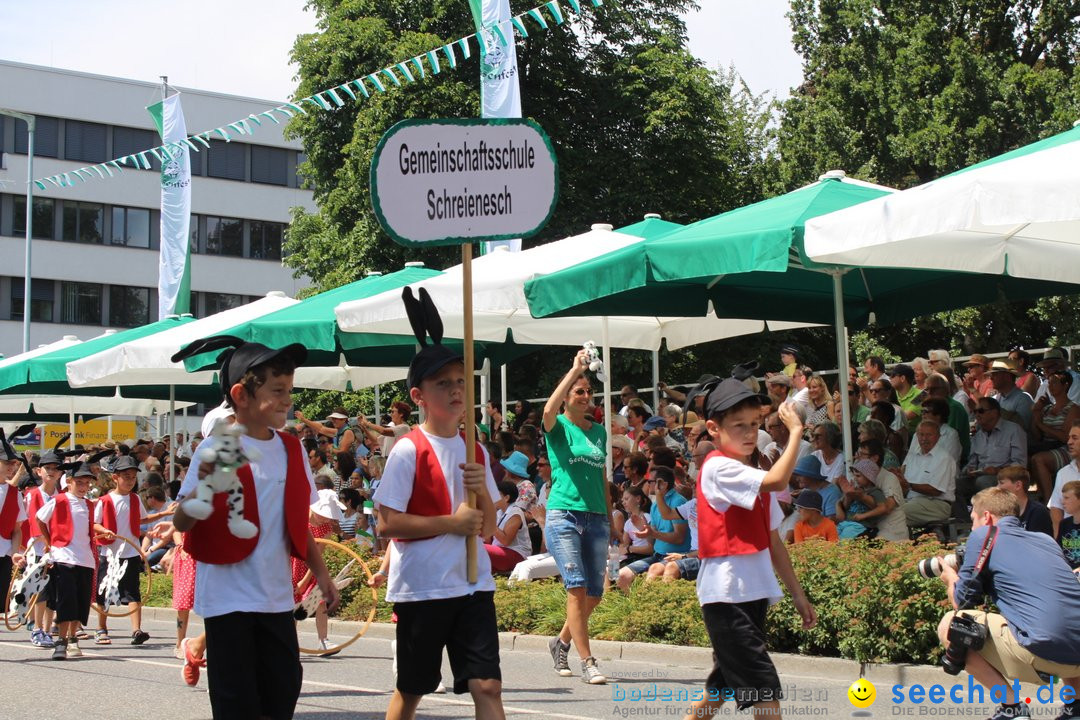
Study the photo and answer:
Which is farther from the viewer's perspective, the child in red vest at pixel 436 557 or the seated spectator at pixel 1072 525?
the seated spectator at pixel 1072 525

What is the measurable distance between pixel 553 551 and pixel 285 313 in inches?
320

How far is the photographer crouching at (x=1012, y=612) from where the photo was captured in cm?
648

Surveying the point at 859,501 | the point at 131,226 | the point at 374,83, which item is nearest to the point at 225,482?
the point at 859,501

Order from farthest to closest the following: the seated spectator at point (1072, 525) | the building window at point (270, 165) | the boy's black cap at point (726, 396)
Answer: the building window at point (270, 165) < the seated spectator at point (1072, 525) < the boy's black cap at point (726, 396)

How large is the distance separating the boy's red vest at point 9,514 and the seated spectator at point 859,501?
7690mm

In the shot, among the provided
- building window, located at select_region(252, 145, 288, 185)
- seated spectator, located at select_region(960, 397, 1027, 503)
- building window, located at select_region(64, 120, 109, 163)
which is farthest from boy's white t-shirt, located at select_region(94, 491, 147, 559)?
building window, located at select_region(252, 145, 288, 185)

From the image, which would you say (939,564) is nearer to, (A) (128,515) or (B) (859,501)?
(B) (859,501)

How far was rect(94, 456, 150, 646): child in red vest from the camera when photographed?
13149 millimetres

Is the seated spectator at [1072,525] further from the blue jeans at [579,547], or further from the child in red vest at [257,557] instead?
the child in red vest at [257,557]

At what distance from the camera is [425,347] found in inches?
231

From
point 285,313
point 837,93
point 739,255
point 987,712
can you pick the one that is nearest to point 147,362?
point 285,313

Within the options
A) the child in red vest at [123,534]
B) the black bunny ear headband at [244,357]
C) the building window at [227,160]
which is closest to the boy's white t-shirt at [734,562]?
the black bunny ear headband at [244,357]

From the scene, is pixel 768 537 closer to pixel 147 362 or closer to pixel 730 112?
pixel 147 362

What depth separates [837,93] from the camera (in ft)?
98.8
